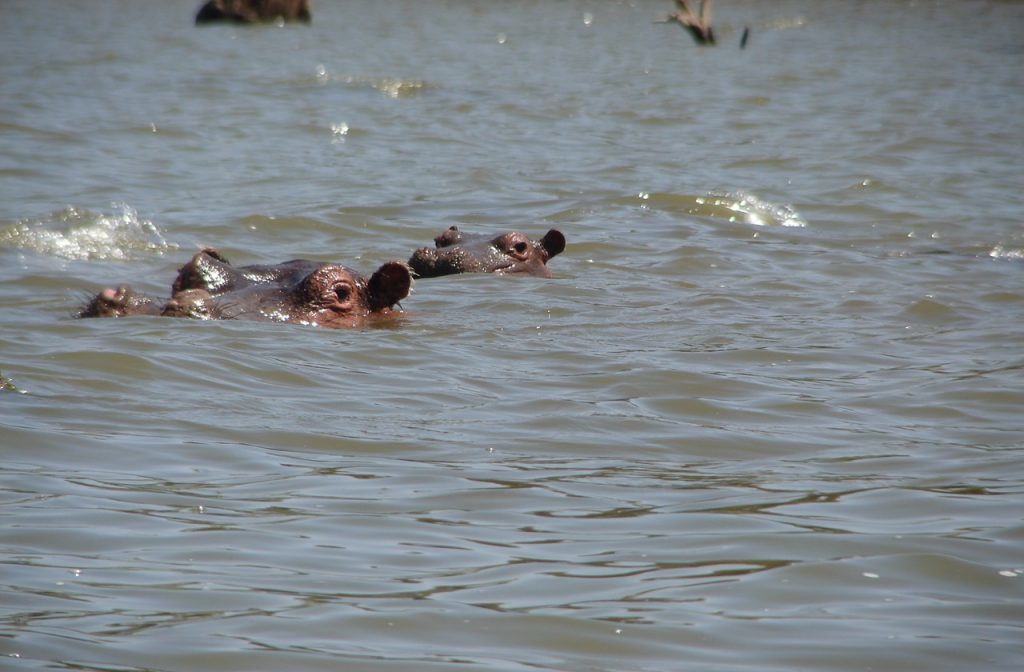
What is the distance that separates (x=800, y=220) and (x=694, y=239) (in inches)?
67.0

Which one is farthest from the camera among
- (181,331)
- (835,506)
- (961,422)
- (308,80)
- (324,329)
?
(308,80)

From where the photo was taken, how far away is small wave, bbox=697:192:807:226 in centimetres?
1279

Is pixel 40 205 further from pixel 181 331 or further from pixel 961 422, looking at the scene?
pixel 961 422

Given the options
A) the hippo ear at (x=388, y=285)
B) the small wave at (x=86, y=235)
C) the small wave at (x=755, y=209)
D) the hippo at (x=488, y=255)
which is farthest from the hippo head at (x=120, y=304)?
the small wave at (x=755, y=209)

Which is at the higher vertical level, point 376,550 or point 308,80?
point 308,80

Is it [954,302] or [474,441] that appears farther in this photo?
[954,302]

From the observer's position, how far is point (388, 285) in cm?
804

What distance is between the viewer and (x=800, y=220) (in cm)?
1287

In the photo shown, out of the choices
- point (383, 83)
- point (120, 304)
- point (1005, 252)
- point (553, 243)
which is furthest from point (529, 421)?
point (383, 83)

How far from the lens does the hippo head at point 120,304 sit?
291 inches

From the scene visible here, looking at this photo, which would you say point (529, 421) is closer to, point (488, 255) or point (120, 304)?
point (120, 304)

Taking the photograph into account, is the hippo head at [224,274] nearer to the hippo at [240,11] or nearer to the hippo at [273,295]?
the hippo at [273,295]

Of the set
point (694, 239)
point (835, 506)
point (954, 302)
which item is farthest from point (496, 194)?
point (835, 506)

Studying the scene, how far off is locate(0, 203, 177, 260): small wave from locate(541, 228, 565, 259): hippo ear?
2723mm
